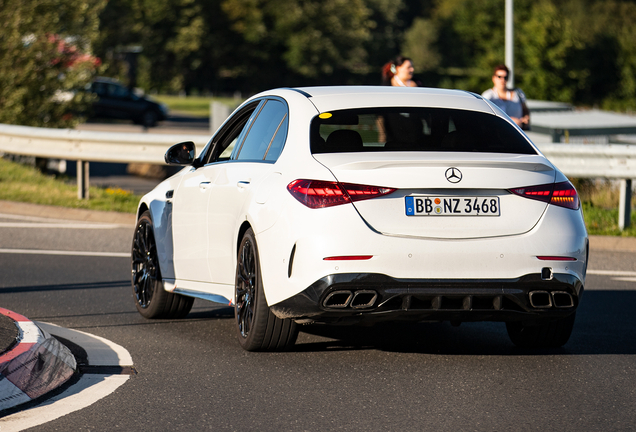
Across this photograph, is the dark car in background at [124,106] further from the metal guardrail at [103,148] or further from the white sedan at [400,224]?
the white sedan at [400,224]

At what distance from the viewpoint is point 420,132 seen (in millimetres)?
6520

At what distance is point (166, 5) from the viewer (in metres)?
76.9

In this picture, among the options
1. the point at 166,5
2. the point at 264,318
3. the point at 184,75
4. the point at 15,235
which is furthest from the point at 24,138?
the point at 184,75

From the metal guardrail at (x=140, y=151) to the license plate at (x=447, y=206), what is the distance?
6.98 meters

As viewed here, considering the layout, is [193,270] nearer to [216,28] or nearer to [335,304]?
[335,304]

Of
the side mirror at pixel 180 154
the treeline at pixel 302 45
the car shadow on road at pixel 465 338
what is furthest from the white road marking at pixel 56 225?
the treeline at pixel 302 45

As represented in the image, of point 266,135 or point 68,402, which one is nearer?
point 68,402

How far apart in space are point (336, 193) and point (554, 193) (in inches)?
48.7

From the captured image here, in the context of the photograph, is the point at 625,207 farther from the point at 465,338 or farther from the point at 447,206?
the point at 447,206

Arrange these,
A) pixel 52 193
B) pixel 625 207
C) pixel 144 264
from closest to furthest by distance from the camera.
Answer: pixel 144 264 < pixel 625 207 < pixel 52 193

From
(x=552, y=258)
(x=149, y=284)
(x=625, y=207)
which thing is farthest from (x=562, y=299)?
(x=625, y=207)

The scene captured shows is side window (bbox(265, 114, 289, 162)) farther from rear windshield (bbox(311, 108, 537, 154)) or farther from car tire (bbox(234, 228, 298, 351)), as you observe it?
car tire (bbox(234, 228, 298, 351))

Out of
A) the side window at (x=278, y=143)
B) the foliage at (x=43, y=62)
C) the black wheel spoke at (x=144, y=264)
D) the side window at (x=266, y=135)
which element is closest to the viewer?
the side window at (x=278, y=143)

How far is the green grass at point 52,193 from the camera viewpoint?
47.7 ft
